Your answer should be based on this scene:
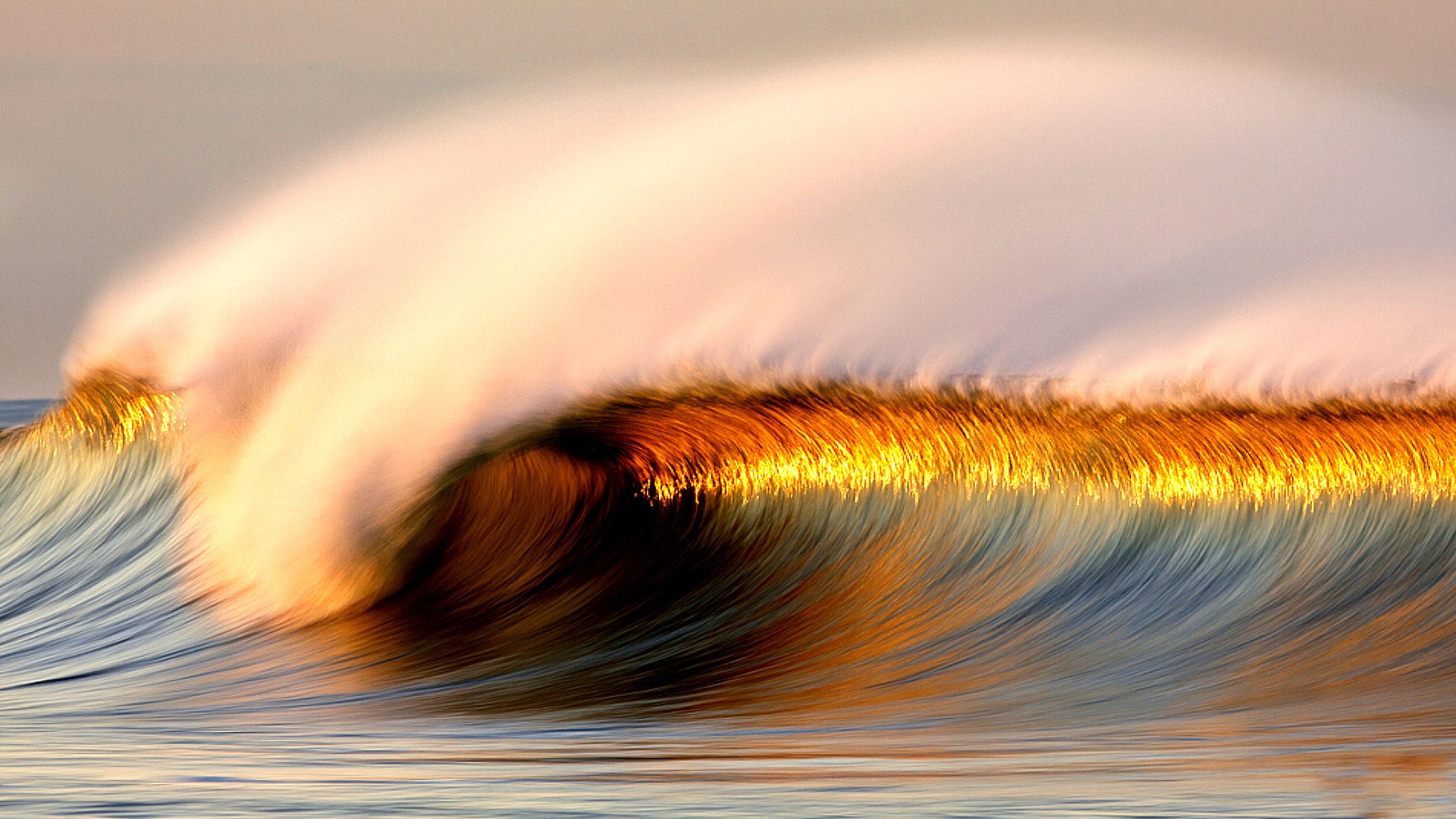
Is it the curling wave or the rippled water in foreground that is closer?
the rippled water in foreground

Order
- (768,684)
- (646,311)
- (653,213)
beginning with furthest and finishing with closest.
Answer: (653,213) < (646,311) < (768,684)

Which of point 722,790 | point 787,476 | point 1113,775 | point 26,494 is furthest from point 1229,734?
point 26,494

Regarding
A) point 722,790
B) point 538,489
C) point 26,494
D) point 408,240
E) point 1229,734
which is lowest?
point 1229,734

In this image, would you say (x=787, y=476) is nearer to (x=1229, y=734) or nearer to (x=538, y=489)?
(x=538, y=489)

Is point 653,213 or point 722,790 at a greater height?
point 653,213

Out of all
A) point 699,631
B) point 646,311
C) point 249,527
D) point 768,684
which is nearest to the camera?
point 768,684

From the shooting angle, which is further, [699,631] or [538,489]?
[538,489]

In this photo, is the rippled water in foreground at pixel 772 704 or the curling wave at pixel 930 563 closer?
the rippled water in foreground at pixel 772 704

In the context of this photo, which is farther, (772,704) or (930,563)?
(930,563)

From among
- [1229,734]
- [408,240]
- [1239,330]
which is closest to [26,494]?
[408,240]
